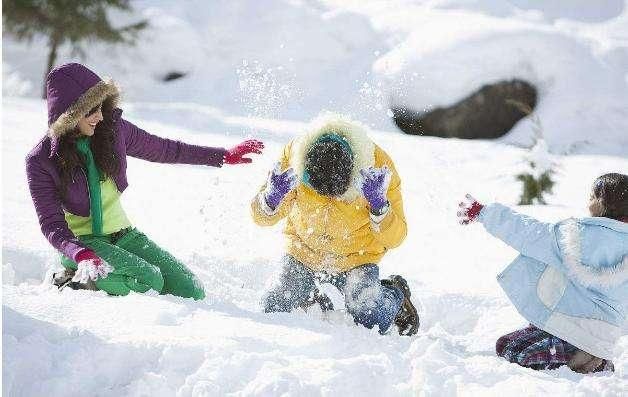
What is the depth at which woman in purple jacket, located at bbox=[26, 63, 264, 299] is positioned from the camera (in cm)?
292

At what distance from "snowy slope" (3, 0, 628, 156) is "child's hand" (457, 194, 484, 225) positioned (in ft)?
22.6

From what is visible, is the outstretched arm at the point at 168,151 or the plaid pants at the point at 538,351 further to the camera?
the outstretched arm at the point at 168,151

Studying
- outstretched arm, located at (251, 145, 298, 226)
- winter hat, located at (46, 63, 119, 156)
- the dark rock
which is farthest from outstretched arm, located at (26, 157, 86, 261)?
the dark rock

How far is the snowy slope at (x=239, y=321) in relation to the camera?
7.20 feet

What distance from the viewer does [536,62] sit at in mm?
10711

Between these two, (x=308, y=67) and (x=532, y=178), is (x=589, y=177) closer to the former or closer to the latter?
(x=532, y=178)

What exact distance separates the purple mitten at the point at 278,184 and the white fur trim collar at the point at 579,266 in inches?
43.5

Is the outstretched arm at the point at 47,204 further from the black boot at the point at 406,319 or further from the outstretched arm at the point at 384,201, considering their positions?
the black boot at the point at 406,319

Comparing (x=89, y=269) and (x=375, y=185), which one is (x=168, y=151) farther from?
(x=375, y=185)

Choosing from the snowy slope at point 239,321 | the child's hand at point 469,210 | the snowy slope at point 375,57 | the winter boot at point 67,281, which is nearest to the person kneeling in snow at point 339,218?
the snowy slope at point 239,321

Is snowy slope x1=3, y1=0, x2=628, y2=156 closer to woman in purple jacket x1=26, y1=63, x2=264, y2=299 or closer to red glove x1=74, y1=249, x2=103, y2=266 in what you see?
woman in purple jacket x1=26, y1=63, x2=264, y2=299

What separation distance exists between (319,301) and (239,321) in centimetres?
70

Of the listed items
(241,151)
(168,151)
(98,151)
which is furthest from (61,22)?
(98,151)

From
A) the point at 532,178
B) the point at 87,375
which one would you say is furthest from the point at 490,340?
the point at 532,178
